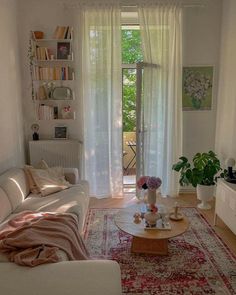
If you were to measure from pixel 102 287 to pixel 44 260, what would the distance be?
445 mm

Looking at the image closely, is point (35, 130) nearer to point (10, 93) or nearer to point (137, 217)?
point (10, 93)

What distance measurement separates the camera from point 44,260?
1726 millimetres

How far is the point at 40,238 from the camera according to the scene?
1.97 m

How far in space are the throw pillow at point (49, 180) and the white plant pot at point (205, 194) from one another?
→ 1802 mm

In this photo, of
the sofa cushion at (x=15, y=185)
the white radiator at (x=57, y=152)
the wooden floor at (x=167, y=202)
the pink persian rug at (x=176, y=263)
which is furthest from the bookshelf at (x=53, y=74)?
the pink persian rug at (x=176, y=263)

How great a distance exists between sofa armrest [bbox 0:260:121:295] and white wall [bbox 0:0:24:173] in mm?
1861

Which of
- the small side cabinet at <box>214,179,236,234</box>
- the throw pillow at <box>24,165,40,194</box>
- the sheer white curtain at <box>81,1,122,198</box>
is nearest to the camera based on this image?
the small side cabinet at <box>214,179,236,234</box>

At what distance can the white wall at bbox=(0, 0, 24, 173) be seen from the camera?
10.9 ft

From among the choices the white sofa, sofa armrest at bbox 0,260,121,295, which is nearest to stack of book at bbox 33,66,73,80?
the white sofa

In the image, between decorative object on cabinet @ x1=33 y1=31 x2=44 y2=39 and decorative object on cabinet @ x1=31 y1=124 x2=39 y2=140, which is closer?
decorative object on cabinet @ x1=33 y1=31 x2=44 y2=39

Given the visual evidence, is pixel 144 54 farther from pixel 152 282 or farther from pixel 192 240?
pixel 152 282

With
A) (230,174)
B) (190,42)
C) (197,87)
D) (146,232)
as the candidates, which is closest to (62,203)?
(146,232)

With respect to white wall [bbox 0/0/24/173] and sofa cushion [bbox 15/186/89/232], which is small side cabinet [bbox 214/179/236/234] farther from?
white wall [bbox 0/0/24/173]

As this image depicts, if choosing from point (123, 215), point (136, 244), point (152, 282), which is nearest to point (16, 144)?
point (123, 215)
